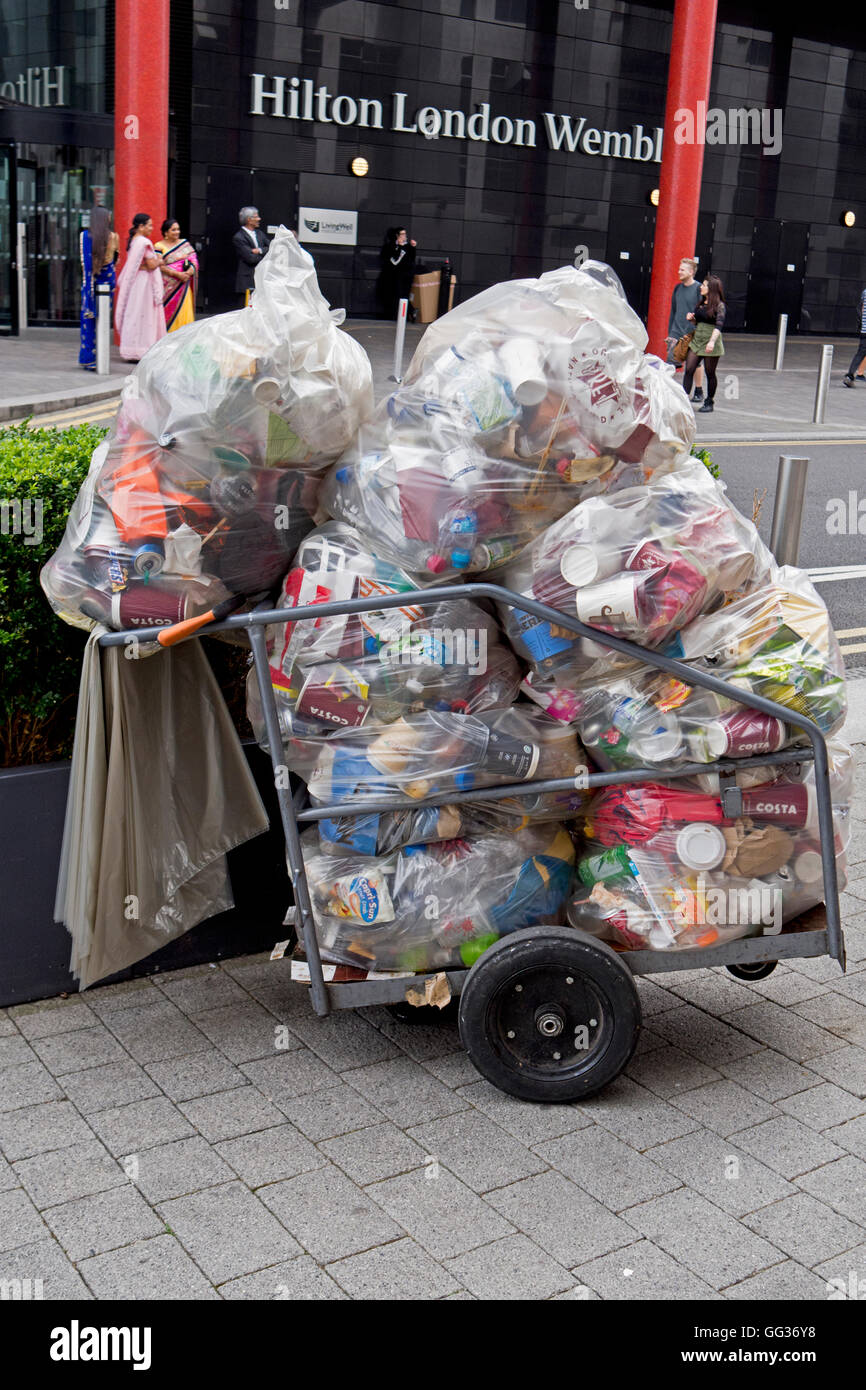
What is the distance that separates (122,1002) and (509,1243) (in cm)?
142

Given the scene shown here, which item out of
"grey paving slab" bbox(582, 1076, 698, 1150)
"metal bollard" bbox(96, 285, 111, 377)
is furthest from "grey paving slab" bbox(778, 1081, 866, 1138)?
"metal bollard" bbox(96, 285, 111, 377)

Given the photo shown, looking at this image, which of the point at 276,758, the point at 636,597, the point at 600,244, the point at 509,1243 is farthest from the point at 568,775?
the point at 600,244

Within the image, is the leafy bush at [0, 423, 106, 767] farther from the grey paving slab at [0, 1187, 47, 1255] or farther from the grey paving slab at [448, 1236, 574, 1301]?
the grey paving slab at [448, 1236, 574, 1301]

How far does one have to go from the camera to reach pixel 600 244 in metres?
28.8

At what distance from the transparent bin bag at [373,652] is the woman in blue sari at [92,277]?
44.5 ft

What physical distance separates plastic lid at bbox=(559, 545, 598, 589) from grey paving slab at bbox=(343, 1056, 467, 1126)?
1.31 meters

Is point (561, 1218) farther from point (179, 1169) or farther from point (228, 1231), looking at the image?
point (179, 1169)

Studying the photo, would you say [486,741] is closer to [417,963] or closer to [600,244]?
[417,963]

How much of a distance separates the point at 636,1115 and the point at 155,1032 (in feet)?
4.20

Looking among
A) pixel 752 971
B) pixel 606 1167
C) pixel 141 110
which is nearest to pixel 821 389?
pixel 141 110

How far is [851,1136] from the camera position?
3326 mm

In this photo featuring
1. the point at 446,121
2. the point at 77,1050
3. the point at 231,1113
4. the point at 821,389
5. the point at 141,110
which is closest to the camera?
the point at 231,1113

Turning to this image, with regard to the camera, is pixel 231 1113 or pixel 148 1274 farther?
pixel 231 1113
